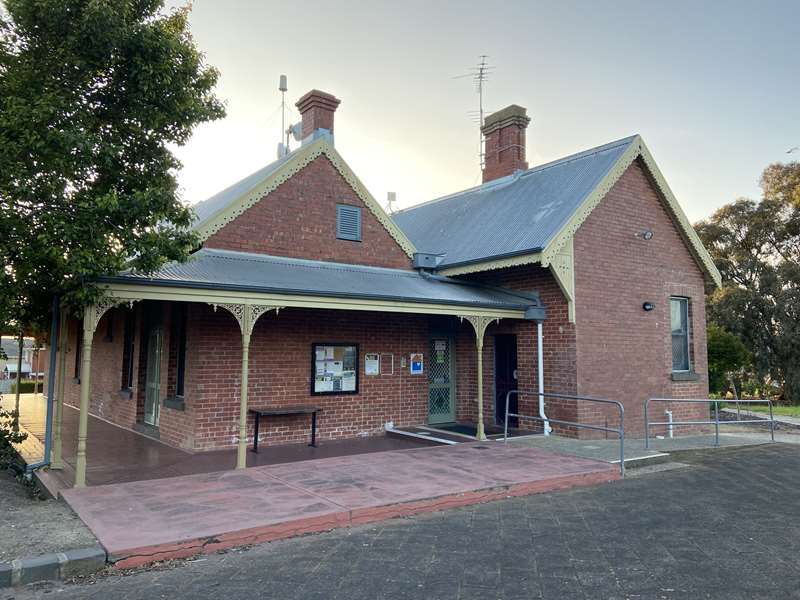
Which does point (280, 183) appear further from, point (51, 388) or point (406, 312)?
point (51, 388)

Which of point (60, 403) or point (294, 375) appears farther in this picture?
point (294, 375)

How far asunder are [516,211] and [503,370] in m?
3.95

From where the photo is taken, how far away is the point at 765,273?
29031mm

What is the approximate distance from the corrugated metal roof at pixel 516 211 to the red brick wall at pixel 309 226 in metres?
2.13

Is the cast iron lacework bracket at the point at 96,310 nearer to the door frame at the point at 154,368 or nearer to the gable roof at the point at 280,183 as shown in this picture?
the gable roof at the point at 280,183

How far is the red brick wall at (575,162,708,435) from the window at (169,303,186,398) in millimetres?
7882

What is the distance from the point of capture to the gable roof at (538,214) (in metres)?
12.3

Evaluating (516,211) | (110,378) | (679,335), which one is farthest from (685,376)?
(110,378)

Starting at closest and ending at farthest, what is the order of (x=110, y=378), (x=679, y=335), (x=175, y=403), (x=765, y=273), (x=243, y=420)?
Answer: (x=243, y=420) < (x=175, y=403) < (x=679, y=335) < (x=110, y=378) < (x=765, y=273)

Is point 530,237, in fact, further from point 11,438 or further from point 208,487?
point 11,438

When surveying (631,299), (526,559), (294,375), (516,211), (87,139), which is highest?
(516,211)

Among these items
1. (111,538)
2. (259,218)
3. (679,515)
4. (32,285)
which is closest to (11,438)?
(32,285)

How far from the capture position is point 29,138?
6.82 metres

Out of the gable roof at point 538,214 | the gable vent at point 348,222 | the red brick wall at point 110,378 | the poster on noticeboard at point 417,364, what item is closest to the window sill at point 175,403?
the red brick wall at point 110,378
